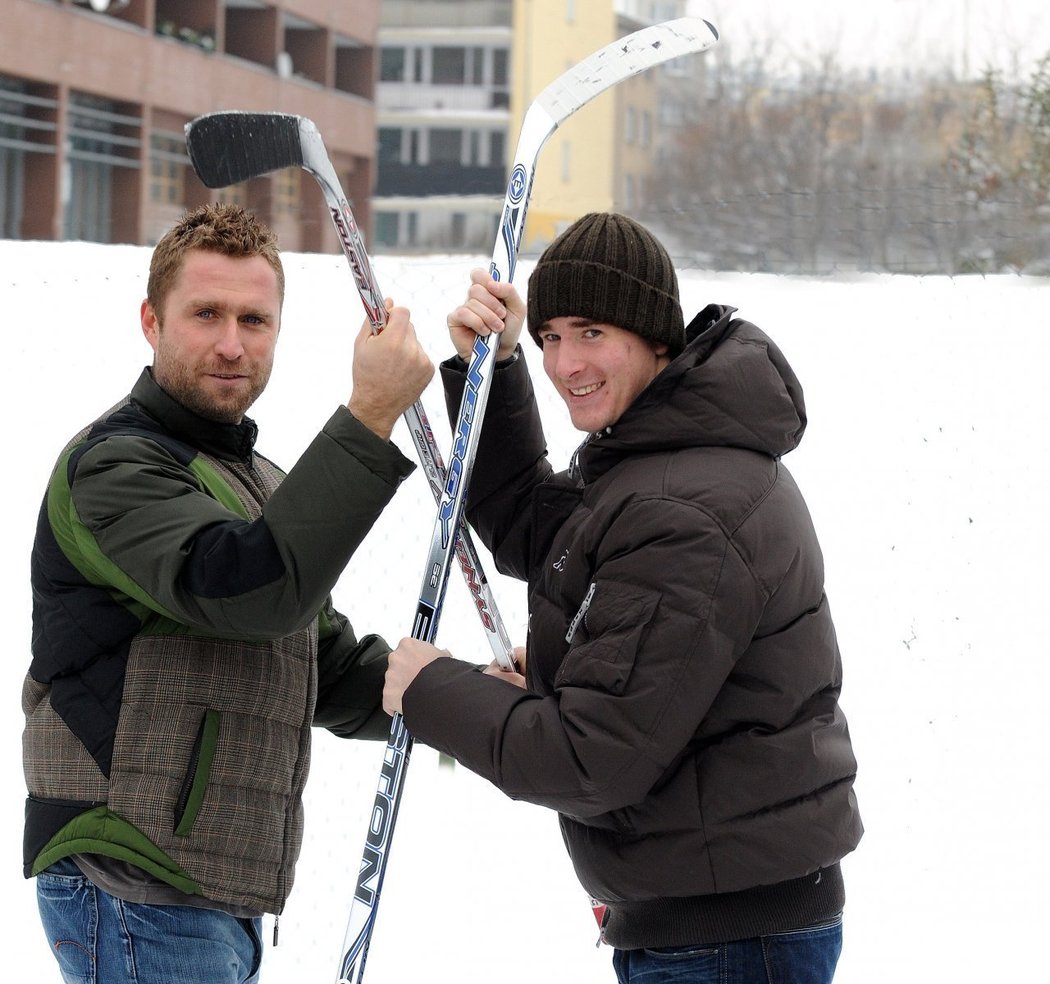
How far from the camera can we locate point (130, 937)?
172 cm

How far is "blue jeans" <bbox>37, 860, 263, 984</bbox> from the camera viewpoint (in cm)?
172

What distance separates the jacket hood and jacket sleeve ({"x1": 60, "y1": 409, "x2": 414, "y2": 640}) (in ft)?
1.08

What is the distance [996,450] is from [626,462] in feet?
15.9

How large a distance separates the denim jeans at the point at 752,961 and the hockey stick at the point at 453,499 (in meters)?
0.46

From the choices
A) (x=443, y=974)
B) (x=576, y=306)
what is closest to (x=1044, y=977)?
(x=443, y=974)

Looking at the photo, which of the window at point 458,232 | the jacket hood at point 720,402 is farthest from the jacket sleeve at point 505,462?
the window at point 458,232

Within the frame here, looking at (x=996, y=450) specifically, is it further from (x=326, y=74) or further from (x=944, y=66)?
(x=326, y=74)

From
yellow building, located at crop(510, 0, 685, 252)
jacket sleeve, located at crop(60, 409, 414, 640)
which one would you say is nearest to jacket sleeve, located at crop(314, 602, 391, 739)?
jacket sleeve, located at crop(60, 409, 414, 640)

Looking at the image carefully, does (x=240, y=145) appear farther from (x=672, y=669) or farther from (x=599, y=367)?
(x=672, y=669)

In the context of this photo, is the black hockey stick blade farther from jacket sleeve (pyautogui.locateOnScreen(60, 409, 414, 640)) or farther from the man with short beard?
jacket sleeve (pyautogui.locateOnScreen(60, 409, 414, 640))

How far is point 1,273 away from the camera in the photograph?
660cm

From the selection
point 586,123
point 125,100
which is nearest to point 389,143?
point 125,100

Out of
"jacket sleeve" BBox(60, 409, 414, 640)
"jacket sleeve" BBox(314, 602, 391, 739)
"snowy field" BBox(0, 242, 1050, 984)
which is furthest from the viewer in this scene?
"snowy field" BBox(0, 242, 1050, 984)

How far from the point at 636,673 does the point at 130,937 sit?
0.80m
